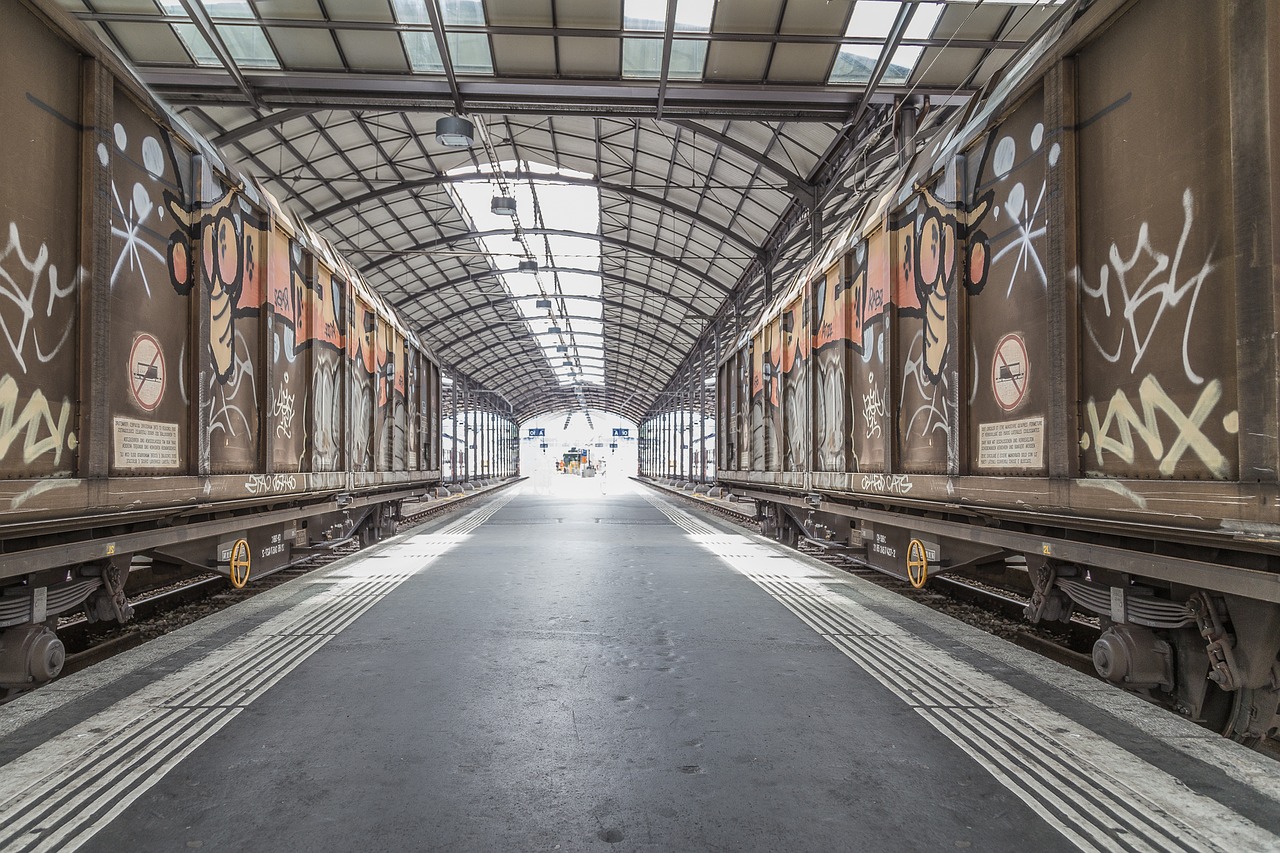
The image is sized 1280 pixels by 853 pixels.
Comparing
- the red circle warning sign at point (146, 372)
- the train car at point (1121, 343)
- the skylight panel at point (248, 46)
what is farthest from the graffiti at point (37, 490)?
the skylight panel at point (248, 46)

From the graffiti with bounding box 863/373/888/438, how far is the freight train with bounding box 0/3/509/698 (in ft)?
19.8

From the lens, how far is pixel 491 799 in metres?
2.82

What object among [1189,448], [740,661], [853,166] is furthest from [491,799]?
[853,166]

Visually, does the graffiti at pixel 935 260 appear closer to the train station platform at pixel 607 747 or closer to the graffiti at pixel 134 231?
the train station platform at pixel 607 747

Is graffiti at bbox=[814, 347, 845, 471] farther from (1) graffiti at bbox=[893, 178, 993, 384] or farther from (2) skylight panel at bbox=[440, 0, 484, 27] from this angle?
(2) skylight panel at bbox=[440, 0, 484, 27]

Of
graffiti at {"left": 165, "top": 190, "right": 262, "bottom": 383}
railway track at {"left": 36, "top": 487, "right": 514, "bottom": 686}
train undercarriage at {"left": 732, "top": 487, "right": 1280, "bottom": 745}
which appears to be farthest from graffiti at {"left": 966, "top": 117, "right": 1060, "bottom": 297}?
railway track at {"left": 36, "top": 487, "right": 514, "bottom": 686}

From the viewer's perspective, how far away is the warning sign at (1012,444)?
13.9 ft

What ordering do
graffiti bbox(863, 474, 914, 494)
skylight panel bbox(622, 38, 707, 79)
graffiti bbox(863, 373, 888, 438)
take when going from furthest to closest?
1. skylight panel bbox(622, 38, 707, 79)
2. graffiti bbox(863, 373, 888, 438)
3. graffiti bbox(863, 474, 914, 494)

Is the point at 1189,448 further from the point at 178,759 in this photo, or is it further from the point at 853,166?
the point at 853,166

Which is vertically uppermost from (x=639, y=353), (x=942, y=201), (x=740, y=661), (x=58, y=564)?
(x=639, y=353)

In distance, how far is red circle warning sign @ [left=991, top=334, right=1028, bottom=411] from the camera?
4449mm

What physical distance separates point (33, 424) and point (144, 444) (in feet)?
3.51

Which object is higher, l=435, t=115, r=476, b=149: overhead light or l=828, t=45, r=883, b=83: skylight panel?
l=828, t=45, r=883, b=83: skylight panel

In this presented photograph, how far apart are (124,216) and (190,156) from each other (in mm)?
1234
